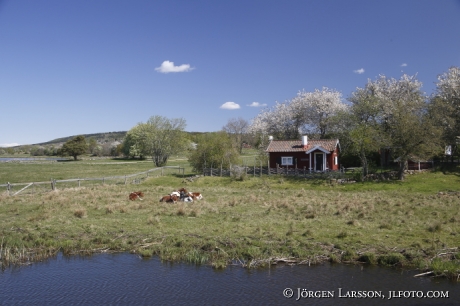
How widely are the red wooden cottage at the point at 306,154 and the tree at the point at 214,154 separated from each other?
4.94 meters

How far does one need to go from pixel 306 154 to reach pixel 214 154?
1073cm

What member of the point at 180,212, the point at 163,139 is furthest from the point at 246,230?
the point at 163,139

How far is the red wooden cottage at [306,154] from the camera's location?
148 feet

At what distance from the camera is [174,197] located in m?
24.5

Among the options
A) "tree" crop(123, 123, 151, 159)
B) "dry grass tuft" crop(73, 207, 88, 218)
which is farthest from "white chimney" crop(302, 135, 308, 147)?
"tree" crop(123, 123, 151, 159)

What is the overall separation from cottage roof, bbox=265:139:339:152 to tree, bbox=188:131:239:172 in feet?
15.4

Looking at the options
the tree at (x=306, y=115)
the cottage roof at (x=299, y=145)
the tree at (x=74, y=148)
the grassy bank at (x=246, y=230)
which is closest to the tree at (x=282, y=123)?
the tree at (x=306, y=115)

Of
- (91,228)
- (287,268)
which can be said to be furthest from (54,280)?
(287,268)

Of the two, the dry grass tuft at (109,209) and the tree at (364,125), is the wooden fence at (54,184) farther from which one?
the tree at (364,125)

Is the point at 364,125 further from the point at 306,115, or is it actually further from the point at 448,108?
the point at 306,115

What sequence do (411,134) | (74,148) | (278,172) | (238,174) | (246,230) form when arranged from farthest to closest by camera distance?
1. (74,148)
2. (278,172)
3. (238,174)
4. (411,134)
5. (246,230)

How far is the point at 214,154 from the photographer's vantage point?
46406 millimetres

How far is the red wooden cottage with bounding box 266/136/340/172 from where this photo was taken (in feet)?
148

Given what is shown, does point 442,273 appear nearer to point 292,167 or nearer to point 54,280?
point 54,280
